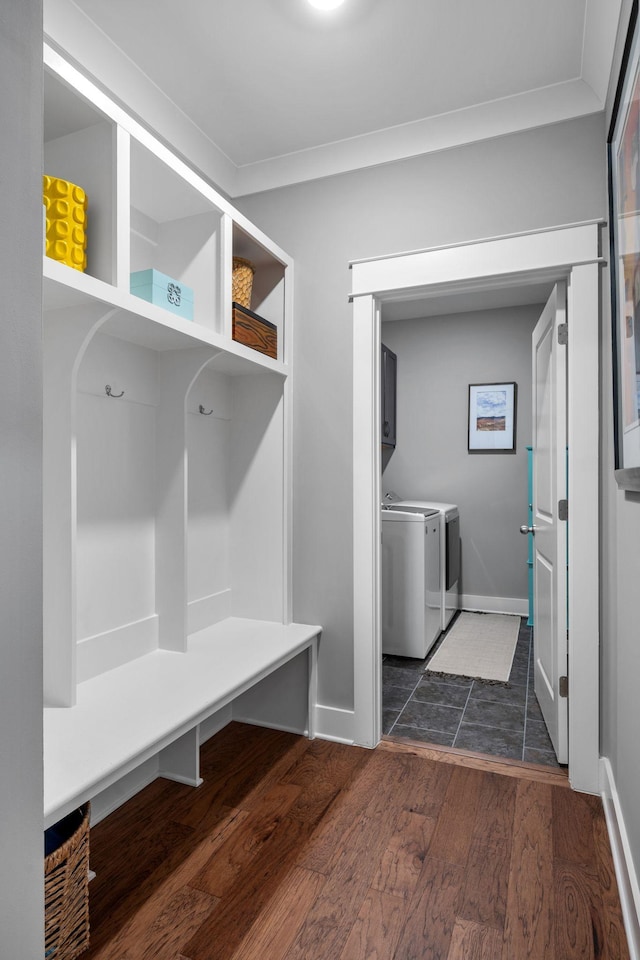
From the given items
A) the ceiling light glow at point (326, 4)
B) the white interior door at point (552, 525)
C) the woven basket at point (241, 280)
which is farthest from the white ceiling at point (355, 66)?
the white interior door at point (552, 525)

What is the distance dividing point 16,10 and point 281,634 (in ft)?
6.65

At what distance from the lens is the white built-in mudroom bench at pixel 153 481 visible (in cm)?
151

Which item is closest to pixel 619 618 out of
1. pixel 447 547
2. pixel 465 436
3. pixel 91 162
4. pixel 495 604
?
pixel 91 162

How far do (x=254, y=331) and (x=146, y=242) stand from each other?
1.65 ft

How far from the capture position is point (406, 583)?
360cm

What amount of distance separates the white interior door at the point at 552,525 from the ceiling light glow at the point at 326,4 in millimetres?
1203

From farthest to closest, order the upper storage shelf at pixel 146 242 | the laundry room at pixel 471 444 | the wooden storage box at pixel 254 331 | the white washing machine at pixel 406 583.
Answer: the laundry room at pixel 471 444 < the white washing machine at pixel 406 583 < the wooden storage box at pixel 254 331 < the upper storage shelf at pixel 146 242

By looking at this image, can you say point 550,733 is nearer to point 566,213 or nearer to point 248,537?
point 248,537

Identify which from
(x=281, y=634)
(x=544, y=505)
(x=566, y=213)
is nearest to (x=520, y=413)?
(x=544, y=505)

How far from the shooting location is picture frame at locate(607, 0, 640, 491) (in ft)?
4.24

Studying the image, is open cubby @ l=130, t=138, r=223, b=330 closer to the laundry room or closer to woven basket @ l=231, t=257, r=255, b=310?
woven basket @ l=231, t=257, r=255, b=310

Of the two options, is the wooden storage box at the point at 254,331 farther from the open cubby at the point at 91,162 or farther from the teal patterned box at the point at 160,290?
the open cubby at the point at 91,162

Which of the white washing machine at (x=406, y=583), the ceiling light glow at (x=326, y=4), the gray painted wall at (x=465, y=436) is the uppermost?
the ceiling light glow at (x=326, y=4)

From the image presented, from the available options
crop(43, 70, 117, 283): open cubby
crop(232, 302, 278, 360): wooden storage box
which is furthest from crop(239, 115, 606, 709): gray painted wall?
crop(43, 70, 117, 283): open cubby
